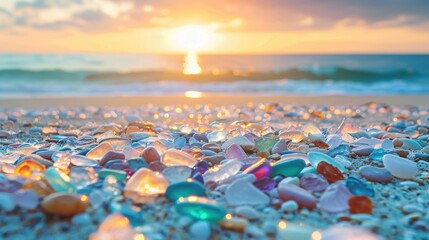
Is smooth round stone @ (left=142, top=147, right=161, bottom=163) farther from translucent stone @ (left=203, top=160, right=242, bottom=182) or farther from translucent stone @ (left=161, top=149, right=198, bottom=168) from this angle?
translucent stone @ (left=203, top=160, right=242, bottom=182)

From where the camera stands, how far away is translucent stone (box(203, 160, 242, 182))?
4.63ft

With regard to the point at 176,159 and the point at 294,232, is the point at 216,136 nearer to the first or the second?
the point at 176,159

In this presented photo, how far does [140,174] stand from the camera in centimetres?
129

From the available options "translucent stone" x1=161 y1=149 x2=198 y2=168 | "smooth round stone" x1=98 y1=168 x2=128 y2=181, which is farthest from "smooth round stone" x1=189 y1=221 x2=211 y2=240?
"translucent stone" x1=161 y1=149 x2=198 y2=168

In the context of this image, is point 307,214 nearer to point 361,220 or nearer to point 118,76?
point 361,220

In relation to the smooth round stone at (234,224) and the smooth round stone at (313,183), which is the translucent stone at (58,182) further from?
the smooth round stone at (313,183)

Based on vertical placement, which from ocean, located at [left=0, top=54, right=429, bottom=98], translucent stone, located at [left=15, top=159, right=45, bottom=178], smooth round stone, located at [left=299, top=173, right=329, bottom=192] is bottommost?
ocean, located at [left=0, top=54, right=429, bottom=98]

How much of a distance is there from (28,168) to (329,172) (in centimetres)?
97

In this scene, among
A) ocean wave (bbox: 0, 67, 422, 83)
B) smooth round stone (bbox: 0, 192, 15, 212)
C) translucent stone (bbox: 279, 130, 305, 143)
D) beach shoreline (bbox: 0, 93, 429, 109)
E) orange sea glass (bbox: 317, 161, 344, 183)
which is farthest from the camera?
ocean wave (bbox: 0, 67, 422, 83)

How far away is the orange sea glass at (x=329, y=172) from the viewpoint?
4.77 ft

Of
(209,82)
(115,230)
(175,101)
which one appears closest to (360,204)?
(115,230)

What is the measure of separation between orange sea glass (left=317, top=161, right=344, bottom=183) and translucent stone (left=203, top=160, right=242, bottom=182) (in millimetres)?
271

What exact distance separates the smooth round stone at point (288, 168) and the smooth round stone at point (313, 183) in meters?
0.05

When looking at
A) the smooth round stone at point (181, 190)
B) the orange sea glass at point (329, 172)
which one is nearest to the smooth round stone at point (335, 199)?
the orange sea glass at point (329, 172)
